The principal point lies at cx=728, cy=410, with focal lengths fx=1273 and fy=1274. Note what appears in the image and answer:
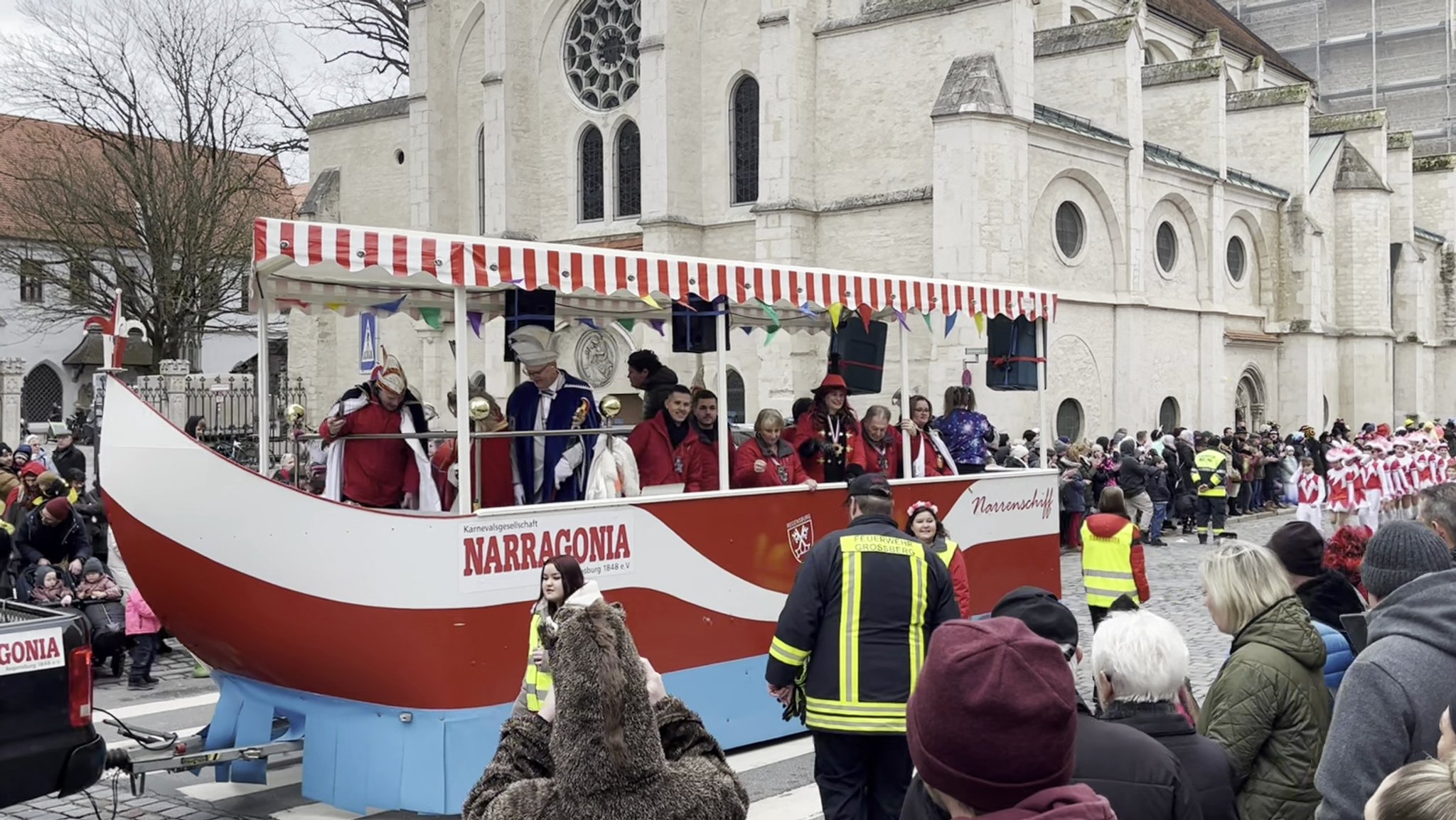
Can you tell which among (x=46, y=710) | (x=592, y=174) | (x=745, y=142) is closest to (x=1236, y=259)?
(x=745, y=142)

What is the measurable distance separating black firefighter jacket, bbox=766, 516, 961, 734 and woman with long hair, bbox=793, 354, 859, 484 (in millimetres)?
4769

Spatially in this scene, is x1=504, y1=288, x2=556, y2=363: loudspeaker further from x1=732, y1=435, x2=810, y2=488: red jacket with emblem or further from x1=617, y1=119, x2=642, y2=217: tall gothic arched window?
x1=617, y1=119, x2=642, y2=217: tall gothic arched window

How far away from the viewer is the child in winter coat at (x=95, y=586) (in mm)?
11531

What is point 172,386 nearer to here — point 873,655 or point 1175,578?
point 1175,578

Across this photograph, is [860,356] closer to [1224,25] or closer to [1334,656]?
[1334,656]

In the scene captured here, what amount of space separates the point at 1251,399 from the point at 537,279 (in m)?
33.3

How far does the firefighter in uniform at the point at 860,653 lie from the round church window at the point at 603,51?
2804 centimetres

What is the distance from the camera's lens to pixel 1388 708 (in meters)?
3.50

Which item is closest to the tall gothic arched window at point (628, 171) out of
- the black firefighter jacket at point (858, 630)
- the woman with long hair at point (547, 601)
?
the woman with long hair at point (547, 601)

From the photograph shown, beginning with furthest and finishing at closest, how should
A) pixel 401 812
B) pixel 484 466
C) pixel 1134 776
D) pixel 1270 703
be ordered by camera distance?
pixel 484 466
pixel 401 812
pixel 1270 703
pixel 1134 776

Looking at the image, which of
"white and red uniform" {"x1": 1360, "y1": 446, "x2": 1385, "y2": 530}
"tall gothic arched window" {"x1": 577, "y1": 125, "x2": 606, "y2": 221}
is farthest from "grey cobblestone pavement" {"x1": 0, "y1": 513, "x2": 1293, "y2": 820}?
"tall gothic arched window" {"x1": 577, "y1": 125, "x2": 606, "y2": 221}

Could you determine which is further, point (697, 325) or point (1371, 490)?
point (1371, 490)

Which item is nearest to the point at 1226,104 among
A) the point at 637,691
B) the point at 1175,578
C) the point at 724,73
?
the point at 724,73

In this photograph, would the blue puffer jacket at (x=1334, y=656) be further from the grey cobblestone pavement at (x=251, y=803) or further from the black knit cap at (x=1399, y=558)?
the grey cobblestone pavement at (x=251, y=803)
